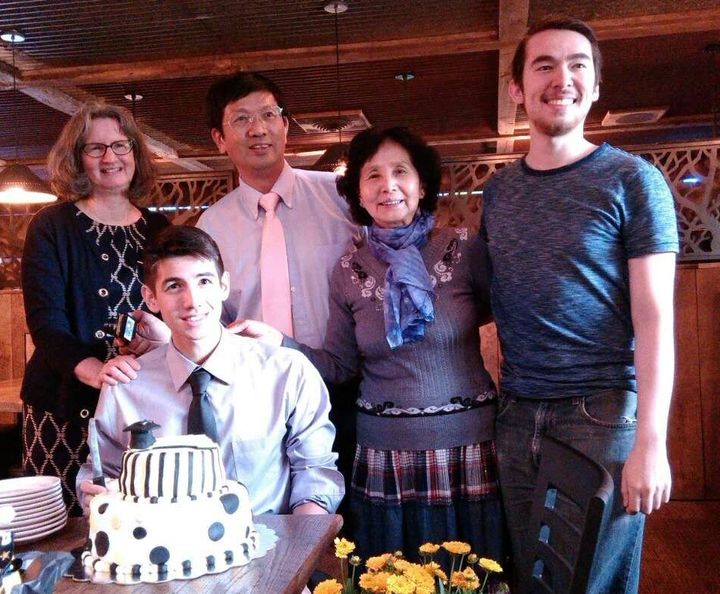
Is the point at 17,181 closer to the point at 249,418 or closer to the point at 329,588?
the point at 249,418

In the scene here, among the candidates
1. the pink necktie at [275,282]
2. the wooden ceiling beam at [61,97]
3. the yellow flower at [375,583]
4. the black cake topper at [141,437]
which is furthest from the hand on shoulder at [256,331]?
the wooden ceiling beam at [61,97]

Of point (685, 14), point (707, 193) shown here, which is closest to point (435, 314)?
point (707, 193)

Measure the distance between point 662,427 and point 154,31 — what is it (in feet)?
16.5

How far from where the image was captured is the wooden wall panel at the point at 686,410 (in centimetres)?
476

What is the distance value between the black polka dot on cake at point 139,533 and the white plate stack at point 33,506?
36 cm

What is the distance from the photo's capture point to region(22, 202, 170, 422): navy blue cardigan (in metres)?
2.10

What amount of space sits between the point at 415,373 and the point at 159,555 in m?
0.98

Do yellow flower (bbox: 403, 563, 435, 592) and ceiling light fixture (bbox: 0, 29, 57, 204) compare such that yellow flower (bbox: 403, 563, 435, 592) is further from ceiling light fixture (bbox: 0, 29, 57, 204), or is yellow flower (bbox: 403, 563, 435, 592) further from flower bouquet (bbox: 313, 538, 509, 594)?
ceiling light fixture (bbox: 0, 29, 57, 204)

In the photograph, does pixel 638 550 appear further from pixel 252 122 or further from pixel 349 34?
pixel 349 34

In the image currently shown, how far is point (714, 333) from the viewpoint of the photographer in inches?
191

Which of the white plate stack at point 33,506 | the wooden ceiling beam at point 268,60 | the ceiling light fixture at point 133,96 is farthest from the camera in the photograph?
the ceiling light fixture at point 133,96

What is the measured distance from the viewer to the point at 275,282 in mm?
2338

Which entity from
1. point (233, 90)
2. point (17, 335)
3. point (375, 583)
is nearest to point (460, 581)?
point (375, 583)

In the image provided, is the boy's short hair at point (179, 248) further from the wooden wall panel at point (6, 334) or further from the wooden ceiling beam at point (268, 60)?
the wooden wall panel at point (6, 334)
